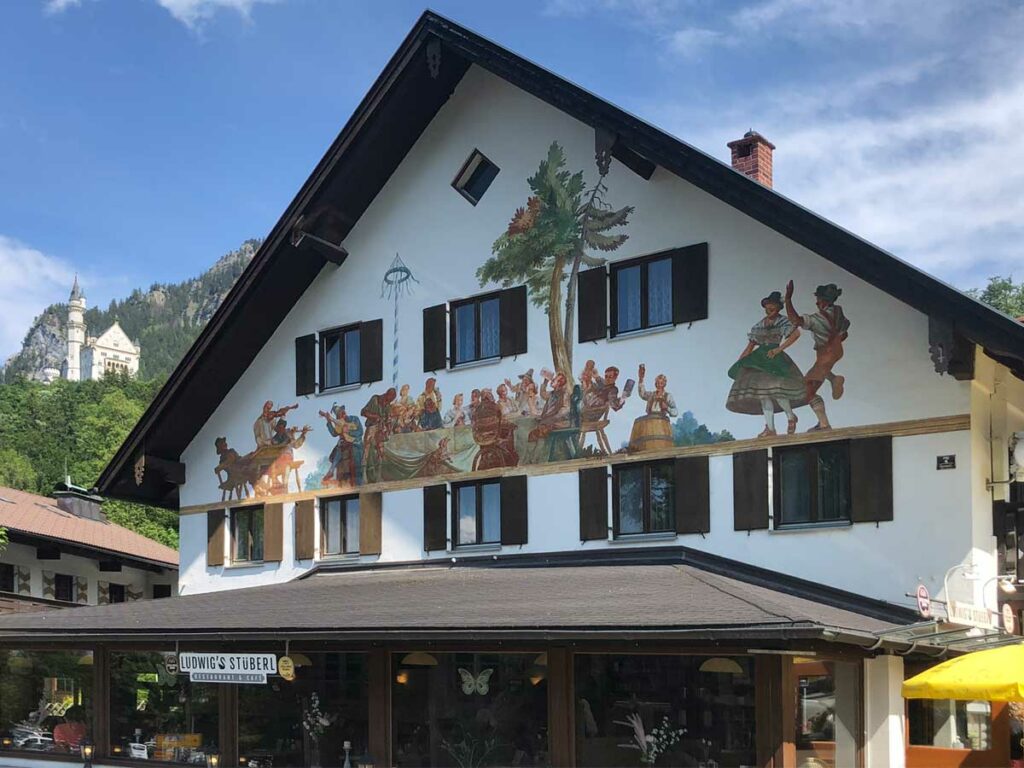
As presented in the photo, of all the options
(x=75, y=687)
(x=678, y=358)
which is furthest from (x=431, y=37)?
(x=75, y=687)

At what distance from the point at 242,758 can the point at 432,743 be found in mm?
3055

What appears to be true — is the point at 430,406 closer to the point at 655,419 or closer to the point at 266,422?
the point at 266,422

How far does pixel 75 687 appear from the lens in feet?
63.2

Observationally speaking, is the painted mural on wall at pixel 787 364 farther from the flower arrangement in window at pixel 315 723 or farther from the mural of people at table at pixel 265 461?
the mural of people at table at pixel 265 461

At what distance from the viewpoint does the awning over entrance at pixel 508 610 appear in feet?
40.3

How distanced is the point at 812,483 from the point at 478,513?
5.36m

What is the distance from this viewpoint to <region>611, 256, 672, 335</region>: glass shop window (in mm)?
17297

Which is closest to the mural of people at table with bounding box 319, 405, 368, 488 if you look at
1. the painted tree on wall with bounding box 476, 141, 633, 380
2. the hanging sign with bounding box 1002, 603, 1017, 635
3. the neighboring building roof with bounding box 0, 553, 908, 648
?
the neighboring building roof with bounding box 0, 553, 908, 648

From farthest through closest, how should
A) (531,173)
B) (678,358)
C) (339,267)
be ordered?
(339,267) < (531,173) < (678,358)

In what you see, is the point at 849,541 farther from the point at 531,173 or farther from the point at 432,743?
the point at 531,173

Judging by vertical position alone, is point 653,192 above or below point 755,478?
above

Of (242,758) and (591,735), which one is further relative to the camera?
(242,758)

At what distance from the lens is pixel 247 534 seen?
22469mm

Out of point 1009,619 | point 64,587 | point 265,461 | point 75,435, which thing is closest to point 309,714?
point 265,461
